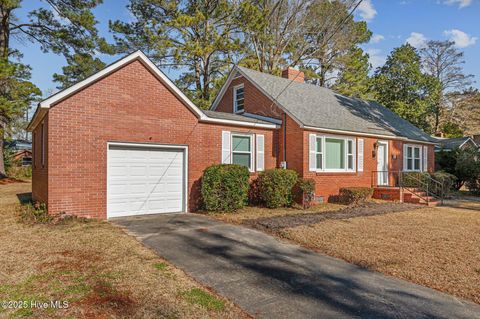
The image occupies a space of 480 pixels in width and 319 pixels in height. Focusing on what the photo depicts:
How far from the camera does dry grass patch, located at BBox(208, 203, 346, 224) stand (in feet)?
32.7

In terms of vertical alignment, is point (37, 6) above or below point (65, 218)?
above

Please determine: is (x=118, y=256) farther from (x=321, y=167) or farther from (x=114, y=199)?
(x=321, y=167)

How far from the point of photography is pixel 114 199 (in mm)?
9773

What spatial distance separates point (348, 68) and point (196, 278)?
101 ft

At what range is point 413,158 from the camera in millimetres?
18953

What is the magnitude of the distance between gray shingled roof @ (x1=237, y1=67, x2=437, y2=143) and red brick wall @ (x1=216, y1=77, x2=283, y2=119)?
0.37 meters

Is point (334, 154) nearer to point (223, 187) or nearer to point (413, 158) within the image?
point (223, 187)

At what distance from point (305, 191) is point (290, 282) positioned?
7752 millimetres

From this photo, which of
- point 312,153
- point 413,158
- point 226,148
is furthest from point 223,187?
point 413,158

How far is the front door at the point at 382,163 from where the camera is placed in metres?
16.5

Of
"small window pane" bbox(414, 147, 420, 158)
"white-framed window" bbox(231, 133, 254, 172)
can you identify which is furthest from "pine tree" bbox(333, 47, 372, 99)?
"white-framed window" bbox(231, 133, 254, 172)

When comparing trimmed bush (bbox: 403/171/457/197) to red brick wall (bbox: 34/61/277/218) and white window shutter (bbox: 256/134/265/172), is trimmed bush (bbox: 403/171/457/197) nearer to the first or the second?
white window shutter (bbox: 256/134/265/172)

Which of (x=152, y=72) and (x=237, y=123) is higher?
(x=152, y=72)

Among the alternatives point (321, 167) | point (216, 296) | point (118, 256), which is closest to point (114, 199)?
point (118, 256)
